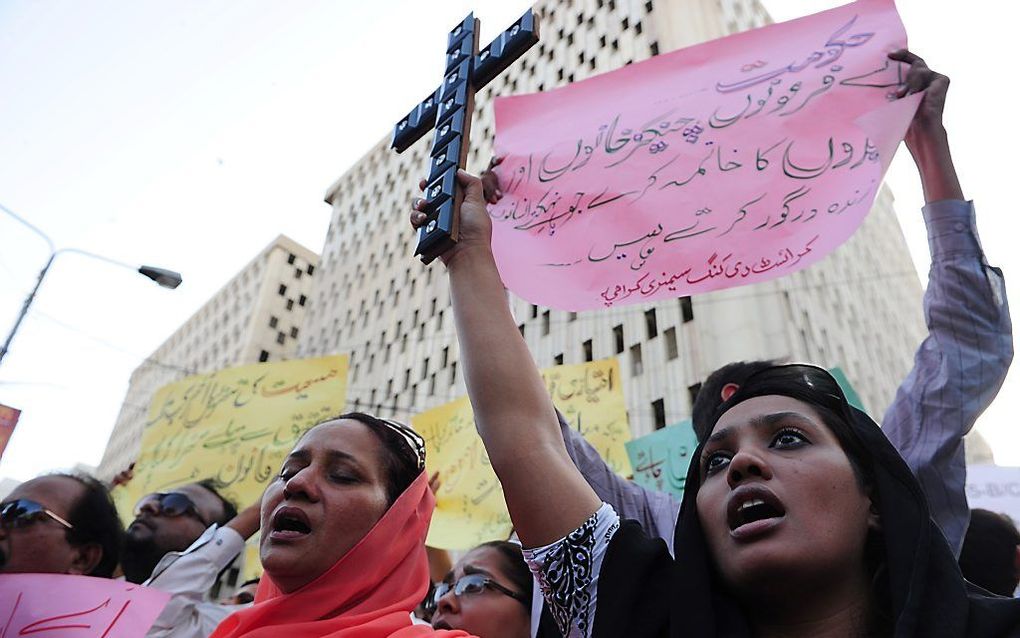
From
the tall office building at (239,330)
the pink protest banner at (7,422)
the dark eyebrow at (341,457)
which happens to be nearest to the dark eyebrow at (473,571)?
the dark eyebrow at (341,457)

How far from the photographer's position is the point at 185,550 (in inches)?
121

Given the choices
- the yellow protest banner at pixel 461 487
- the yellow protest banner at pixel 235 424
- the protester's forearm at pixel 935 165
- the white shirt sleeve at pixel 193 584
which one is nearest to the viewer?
the protester's forearm at pixel 935 165

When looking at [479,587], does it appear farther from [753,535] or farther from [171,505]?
[171,505]

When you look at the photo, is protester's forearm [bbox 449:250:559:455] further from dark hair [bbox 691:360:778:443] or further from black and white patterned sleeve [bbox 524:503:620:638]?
dark hair [bbox 691:360:778:443]

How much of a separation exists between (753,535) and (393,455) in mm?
1103

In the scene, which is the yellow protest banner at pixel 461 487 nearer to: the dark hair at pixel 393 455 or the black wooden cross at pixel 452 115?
the dark hair at pixel 393 455

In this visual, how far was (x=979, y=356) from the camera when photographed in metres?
1.75

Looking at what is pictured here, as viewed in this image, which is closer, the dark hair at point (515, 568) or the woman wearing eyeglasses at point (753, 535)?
the woman wearing eyeglasses at point (753, 535)

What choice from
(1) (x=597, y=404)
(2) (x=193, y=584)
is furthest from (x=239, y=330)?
(2) (x=193, y=584)

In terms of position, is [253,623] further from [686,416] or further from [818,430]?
[686,416]

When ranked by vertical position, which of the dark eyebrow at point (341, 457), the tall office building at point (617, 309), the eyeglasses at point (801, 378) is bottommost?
the dark eyebrow at point (341, 457)

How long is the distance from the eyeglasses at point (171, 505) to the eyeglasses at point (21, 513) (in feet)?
3.38

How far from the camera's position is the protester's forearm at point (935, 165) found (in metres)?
1.78

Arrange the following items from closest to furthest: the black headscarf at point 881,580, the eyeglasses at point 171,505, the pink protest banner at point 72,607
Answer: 1. the black headscarf at point 881,580
2. the pink protest banner at point 72,607
3. the eyeglasses at point 171,505
